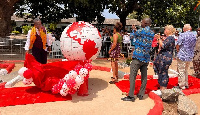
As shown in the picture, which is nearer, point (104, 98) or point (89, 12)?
point (104, 98)

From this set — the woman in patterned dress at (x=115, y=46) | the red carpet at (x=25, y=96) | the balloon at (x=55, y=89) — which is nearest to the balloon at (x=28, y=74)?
the red carpet at (x=25, y=96)

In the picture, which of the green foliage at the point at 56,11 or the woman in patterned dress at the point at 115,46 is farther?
the green foliage at the point at 56,11

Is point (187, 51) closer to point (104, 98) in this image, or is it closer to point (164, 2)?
point (104, 98)

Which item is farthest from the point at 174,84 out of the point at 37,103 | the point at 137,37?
the point at 37,103

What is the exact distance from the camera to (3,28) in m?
16.9

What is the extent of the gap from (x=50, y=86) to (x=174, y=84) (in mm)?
4222

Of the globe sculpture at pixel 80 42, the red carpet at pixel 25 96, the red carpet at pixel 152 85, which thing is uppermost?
the globe sculpture at pixel 80 42

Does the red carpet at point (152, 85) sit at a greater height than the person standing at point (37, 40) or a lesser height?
lesser

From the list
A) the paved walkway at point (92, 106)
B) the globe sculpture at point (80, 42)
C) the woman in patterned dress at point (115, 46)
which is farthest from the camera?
the woman in patterned dress at point (115, 46)

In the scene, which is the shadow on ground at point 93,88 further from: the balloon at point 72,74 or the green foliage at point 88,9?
the green foliage at point 88,9

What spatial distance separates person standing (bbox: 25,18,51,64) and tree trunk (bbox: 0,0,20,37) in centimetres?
1111

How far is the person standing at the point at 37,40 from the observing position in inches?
252

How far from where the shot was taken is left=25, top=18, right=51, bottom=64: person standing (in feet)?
21.0

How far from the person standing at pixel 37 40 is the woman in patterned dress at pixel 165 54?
11.6ft
